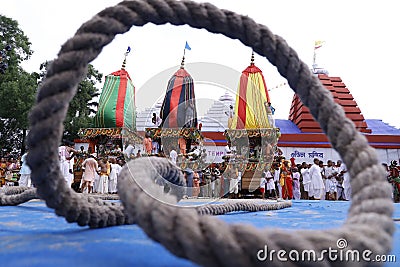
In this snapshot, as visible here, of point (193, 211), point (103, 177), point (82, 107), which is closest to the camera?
point (193, 211)

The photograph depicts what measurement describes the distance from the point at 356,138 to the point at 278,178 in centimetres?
662

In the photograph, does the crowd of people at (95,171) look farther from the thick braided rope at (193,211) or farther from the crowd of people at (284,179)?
the thick braided rope at (193,211)

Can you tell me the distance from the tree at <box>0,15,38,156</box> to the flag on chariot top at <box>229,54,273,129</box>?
7223 mm

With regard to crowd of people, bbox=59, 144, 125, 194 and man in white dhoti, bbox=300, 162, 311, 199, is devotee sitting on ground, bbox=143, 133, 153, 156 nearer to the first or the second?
crowd of people, bbox=59, 144, 125, 194

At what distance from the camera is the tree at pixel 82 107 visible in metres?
11.6

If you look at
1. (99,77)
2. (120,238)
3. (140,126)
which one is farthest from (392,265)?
(99,77)

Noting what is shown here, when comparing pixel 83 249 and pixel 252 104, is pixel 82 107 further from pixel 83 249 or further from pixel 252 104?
pixel 83 249

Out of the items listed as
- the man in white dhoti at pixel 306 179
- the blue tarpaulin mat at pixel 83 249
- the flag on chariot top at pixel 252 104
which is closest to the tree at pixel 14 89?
the flag on chariot top at pixel 252 104

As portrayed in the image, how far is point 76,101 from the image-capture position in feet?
39.3

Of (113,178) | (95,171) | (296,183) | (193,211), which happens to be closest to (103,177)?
(113,178)

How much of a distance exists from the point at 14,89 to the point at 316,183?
8994 mm

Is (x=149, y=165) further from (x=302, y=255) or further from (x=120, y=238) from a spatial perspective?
(x=302, y=255)

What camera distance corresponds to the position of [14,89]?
1005 cm

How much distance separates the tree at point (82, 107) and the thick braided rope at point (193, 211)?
1095 cm
